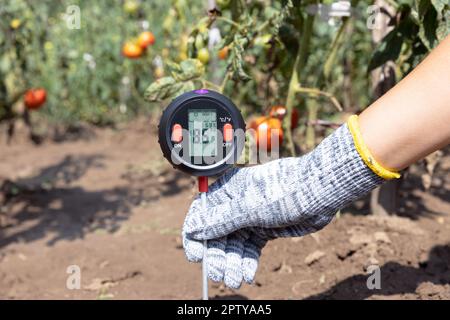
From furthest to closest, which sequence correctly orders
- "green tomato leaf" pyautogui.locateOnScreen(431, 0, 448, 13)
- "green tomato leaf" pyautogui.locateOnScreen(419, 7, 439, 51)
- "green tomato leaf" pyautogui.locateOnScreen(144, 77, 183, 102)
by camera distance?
"green tomato leaf" pyautogui.locateOnScreen(144, 77, 183, 102), "green tomato leaf" pyautogui.locateOnScreen(419, 7, 439, 51), "green tomato leaf" pyautogui.locateOnScreen(431, 0, 448, 13)

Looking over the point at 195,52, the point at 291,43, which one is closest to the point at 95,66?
the point at 291,43

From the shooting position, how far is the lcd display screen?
128cm

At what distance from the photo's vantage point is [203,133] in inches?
50.6

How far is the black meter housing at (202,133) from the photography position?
1.27 m

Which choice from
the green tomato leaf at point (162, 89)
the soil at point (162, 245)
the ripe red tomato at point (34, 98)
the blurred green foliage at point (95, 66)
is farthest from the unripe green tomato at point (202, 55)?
the blurred green foliage at point (95, 66)

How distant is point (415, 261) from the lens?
6.60 feet

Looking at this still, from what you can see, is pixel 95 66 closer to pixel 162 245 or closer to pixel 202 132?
pixel 162 245

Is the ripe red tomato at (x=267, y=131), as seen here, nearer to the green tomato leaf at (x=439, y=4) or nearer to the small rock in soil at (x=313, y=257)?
the small rock in soil at (x=313, y=257)

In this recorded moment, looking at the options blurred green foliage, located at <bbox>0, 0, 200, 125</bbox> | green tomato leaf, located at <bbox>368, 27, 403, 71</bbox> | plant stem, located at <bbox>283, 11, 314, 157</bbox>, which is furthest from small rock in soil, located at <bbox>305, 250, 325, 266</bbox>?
blurred green foliage, located at <bbox>0, 0, 200, 125</bbox>

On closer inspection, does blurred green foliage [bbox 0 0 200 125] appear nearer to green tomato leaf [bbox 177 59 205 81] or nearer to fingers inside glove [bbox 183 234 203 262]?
green tomato leaf [bbox 177 59 205 81]

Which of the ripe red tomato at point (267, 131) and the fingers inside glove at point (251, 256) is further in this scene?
the ripe red tomato at point (267, 131)

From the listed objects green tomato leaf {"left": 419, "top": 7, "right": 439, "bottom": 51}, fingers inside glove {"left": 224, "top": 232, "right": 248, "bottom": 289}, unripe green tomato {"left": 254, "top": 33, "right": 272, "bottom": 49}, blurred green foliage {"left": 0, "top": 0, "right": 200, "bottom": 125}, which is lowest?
fingers inside glove {"left": 224, "top": 232, "right": 248, "bottom": 289}

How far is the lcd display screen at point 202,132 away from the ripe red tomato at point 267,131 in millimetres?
712

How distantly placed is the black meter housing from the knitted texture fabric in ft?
0.22
